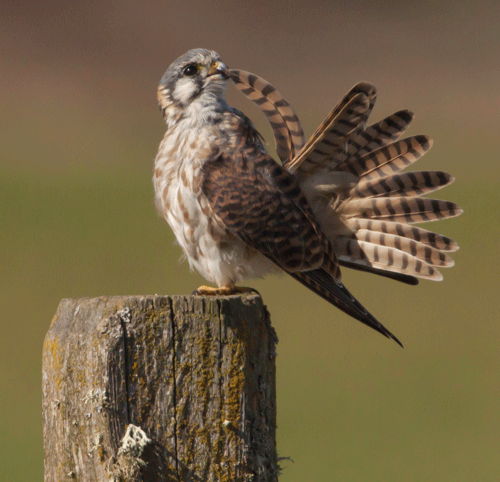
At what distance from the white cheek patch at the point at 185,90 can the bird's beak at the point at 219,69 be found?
0.39ft

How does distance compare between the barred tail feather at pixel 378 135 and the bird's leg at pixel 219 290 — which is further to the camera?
the barred tail feather at pixel 378 135

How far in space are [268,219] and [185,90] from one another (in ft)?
3.02

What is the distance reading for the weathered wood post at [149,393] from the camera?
2.53m

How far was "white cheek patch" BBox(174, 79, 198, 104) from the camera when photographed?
438cm

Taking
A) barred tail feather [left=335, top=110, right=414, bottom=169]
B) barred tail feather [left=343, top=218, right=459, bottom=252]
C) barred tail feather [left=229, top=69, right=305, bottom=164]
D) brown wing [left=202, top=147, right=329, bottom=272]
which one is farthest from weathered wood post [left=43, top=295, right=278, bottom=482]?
barred tail feather [left=229, top=69, right=305, bottom=164]

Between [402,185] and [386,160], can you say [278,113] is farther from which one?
[402,185]

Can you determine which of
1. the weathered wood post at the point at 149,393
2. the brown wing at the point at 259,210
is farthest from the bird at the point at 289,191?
the weathered wood post at the point at 149,393

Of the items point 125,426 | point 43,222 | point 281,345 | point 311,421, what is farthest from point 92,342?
point 43,222


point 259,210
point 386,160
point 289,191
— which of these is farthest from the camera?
point 386,160

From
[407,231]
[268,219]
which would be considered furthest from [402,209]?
[268,219]

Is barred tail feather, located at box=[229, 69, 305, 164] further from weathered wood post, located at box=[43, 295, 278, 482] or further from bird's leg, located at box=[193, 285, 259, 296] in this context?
weathered wood post, located at box=[43, 295, 278, 482]

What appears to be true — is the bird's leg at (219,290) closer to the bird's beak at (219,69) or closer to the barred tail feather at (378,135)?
the barred tail feather at (378,135)

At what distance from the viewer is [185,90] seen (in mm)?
4398

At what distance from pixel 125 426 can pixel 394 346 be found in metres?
9.47
